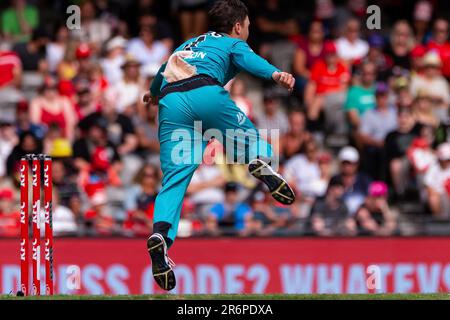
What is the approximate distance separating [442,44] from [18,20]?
630 centimetres

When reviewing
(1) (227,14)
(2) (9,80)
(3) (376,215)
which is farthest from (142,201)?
(1) (227,14)

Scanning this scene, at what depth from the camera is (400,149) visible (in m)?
16.7

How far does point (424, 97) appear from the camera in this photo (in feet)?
57.2

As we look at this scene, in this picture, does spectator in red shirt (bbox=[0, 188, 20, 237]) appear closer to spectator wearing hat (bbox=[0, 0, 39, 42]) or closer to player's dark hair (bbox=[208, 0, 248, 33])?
spectator wearing hat (bbox=[0, 0, 39, 42])

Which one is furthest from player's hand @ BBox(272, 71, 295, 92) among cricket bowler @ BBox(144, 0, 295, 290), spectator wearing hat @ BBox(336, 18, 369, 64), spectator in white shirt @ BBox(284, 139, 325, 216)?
spectator wearing hat @ BBox(336, 18, 369, 64)

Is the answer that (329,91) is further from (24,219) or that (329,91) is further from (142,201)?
(24,219)

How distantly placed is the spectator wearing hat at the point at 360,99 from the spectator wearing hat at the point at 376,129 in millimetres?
80

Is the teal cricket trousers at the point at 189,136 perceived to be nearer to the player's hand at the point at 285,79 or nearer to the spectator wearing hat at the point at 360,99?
the player's hand at the point at 285,79

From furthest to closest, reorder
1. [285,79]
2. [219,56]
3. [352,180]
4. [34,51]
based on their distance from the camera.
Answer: [34,51] → [352,180] → [219,56] → [285,79]

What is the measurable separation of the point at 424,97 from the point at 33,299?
9249 millimetres
